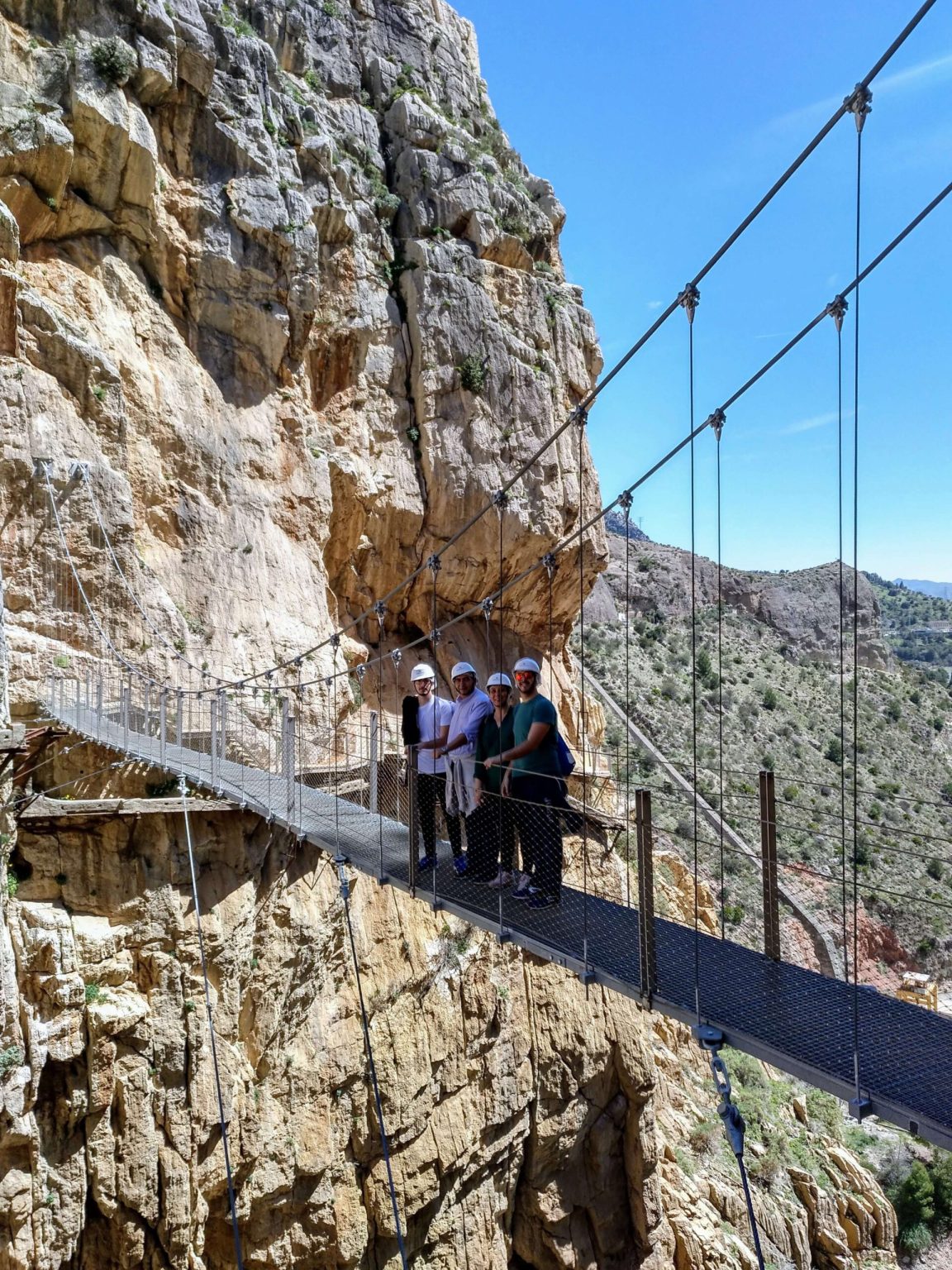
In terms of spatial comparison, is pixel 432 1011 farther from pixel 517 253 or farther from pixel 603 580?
pixel 603 580

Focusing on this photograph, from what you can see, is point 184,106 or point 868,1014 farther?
point 184,106

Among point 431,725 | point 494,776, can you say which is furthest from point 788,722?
point 494,776

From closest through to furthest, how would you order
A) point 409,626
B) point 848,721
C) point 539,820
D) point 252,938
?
point 539,820, point 252,938, point 409,626, point 848,721

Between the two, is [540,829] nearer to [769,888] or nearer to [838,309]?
[769,888]

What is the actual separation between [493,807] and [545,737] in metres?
0.49

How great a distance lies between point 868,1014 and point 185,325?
899 cm

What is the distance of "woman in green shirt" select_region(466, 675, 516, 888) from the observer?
372 cm

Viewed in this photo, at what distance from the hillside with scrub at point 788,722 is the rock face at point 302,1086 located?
200 inches

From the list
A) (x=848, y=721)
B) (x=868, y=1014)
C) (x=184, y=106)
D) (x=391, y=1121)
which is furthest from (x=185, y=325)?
(x=848, y=721)

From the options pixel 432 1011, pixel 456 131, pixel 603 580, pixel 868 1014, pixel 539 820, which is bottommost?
pixel 432 1011

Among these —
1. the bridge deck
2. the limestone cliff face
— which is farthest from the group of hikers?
the limestone cliff face

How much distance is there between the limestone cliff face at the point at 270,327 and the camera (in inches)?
302

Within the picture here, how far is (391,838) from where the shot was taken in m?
4.96

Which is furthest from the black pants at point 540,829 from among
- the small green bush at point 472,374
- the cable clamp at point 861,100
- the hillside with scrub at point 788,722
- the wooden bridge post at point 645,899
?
the hillside with scrub at point 788,722
